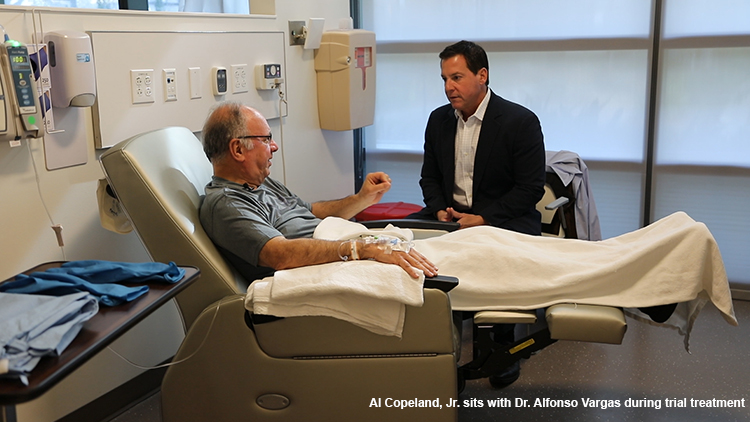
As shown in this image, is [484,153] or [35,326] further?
[484,153]

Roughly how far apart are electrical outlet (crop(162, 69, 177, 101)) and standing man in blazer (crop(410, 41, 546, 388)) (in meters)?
1.04

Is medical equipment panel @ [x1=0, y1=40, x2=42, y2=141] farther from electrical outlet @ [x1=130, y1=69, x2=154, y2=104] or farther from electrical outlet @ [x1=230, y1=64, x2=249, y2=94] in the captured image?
electrical outlet @ [x1=230, y1=64, x2=249, y2=94]

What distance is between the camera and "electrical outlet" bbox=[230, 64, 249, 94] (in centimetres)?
272

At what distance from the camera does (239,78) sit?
9.05 feet

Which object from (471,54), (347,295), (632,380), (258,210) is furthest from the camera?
(471,54)

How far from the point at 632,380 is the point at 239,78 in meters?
1.93

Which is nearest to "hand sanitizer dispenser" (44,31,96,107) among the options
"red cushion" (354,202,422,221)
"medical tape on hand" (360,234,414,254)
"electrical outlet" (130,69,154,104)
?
"electrical outlet" (130,69,154,104)

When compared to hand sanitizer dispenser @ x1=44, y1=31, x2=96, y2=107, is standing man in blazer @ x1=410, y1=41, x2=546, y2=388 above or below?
below

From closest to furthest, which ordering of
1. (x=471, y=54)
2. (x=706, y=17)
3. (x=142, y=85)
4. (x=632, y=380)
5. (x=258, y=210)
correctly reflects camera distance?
(x=258, y=210)
(x=142, y=85)
(x=632, y=380)
(x=471, y=54)
(x=706, y=17)

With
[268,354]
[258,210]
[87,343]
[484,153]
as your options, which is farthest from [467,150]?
[87,343]

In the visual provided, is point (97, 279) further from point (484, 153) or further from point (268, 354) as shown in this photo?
point (484, 153)

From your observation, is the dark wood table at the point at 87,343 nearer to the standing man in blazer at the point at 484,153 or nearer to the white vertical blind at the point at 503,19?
the standing man in blazer at the point at 484,153

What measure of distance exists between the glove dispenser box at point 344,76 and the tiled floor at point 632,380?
1338 mm

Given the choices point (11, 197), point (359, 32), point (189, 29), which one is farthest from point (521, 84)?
point (11, 197)
